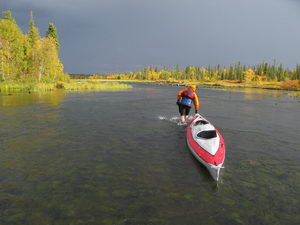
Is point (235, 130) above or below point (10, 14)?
below

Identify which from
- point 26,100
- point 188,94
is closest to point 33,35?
point 26,100

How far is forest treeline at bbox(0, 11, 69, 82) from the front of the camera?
46.1m

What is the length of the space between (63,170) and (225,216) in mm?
5874

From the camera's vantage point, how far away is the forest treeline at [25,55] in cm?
4609

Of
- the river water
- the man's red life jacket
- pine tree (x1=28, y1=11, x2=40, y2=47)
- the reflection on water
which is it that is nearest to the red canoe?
the river water

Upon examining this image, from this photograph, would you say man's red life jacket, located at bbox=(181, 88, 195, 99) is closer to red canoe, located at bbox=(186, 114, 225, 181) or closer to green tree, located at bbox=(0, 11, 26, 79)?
red canoe, located at bbox=(186, 114, 225, 181)

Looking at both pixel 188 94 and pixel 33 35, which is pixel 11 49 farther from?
pixel 188 94

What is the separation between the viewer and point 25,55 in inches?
2080

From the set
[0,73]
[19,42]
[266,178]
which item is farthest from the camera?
[19,42]

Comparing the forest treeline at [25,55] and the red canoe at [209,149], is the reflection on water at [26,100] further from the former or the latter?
the red canoe at [209,149]

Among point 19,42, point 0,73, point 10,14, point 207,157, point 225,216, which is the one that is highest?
point 10,14

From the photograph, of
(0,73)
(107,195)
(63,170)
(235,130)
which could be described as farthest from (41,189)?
(0,73)

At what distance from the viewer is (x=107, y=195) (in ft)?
21.4

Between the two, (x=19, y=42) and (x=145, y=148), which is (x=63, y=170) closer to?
(x=145, y=148)
